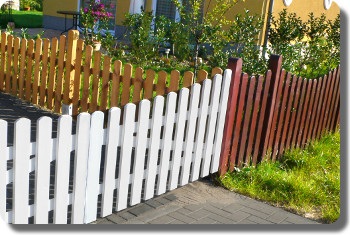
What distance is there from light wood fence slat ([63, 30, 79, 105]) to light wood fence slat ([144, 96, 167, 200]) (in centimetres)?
280

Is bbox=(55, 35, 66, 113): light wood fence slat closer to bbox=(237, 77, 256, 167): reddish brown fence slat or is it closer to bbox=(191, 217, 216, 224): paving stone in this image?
bbox=(237, 77, 256, 167): reddish brown fence slat

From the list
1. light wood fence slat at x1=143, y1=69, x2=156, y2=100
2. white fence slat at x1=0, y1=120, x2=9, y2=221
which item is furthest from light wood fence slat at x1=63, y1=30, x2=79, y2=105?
white fence slat at x1=0, y1=120, x2=9, y2=221

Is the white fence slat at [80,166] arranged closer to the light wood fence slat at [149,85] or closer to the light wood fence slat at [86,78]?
the light wood fence slat at [149,85]

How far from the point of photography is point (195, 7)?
271 inches

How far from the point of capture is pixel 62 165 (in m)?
3.26

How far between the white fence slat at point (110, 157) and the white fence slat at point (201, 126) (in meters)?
1.14

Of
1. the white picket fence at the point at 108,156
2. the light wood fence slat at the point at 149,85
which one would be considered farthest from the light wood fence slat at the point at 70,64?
the white picket fence at the point at 108,156

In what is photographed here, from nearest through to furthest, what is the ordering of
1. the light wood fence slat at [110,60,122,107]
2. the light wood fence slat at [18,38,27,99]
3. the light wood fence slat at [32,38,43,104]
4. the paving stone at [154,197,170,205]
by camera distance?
the paving stone at [154,197,170,205]
the light wood fence slat at [110,60,122,107]
the light wood fence slat at [32,38,43,104]
the light wood fence slat at [18,38,27,99]

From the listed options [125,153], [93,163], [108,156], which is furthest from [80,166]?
[125,153]

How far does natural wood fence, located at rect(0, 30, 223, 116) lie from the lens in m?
5.52

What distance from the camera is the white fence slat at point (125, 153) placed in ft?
12.0

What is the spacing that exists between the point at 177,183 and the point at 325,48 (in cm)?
556

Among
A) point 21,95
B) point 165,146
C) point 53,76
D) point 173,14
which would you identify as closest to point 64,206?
point 165,146

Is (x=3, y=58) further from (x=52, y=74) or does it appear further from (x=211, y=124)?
(x=211, y=124)
